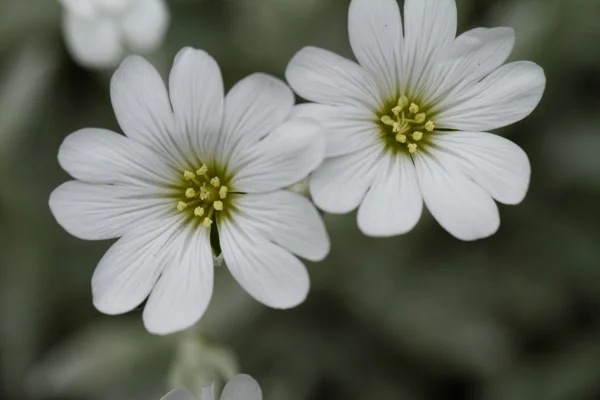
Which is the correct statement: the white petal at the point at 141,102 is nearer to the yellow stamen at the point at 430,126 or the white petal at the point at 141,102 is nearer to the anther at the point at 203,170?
the anther at the point at 203,170

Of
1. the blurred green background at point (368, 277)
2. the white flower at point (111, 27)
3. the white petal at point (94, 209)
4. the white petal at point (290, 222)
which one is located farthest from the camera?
the blurred green background at point (368, 277)

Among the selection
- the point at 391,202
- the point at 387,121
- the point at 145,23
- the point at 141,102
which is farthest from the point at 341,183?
the point at 145,23

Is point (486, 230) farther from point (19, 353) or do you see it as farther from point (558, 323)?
point (19, 353)

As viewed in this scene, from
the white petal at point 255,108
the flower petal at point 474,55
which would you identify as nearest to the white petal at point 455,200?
the flower petal at point 474,55

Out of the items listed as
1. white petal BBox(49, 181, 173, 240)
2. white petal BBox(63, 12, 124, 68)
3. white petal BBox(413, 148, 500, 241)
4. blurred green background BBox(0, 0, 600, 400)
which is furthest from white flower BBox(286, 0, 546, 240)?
white petal BBox(63, 12, 124, 68)

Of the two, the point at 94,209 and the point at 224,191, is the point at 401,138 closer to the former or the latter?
the point at 224,191

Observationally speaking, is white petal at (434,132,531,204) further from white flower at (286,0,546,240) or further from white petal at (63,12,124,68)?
white petal at (63,12,124,68)
